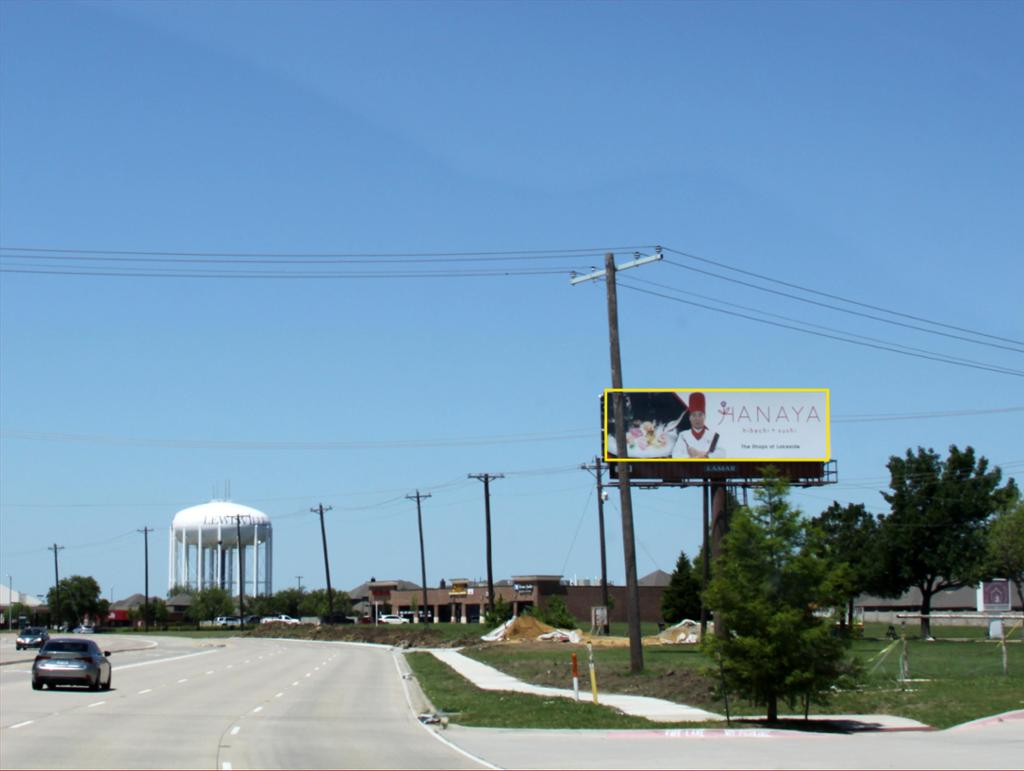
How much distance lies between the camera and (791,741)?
71.7 feet

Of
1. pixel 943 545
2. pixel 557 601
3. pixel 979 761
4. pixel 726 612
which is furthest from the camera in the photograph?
pixel 557 601

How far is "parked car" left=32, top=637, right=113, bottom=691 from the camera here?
3434 centimetres

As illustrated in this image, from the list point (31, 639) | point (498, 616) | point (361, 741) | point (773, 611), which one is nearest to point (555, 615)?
point (498, 616)

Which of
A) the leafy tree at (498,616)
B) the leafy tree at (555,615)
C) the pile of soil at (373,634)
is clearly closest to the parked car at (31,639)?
the pile of soil at (373,634)

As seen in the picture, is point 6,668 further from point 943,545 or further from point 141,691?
point 943,545

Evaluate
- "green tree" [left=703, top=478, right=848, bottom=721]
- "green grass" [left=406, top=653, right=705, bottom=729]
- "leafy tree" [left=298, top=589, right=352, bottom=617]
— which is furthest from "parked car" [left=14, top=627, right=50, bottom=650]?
"leafy tree" [left=298, top=589, right=352, bottom=617]

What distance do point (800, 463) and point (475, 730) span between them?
37050mm

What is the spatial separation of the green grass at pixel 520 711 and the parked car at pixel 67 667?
866 centimetres

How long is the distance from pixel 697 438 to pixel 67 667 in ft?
100

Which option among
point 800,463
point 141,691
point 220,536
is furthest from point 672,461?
point 220,536

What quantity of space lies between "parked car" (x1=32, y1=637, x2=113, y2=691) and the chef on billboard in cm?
2874

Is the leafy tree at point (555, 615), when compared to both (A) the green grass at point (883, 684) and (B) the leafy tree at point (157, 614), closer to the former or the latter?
(A) the green grass at point (883, 684)

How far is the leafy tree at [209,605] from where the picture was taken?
145875 mm

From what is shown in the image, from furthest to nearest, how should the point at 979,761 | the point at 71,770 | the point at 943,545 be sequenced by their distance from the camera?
the point at 943,545 < the point at 979,761 < the point at 71,770
